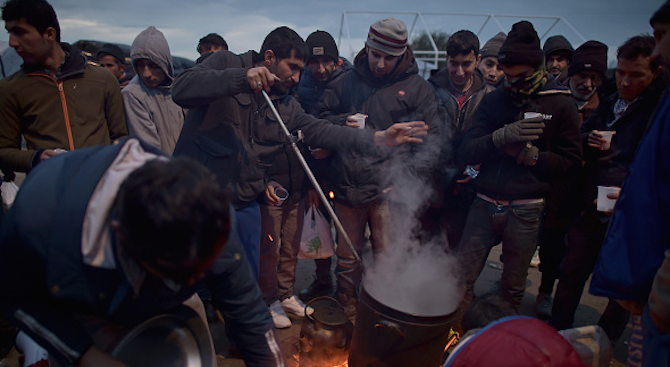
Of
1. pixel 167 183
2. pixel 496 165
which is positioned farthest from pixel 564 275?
pixel 167 183

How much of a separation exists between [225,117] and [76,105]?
1.22 meters

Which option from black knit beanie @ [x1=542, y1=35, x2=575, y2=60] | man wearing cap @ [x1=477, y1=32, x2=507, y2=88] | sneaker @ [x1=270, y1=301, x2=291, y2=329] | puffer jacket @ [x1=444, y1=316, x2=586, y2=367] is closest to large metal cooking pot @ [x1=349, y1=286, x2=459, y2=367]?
puffer jacket @ [x1=444, y1=316, x2=586, y2=367]

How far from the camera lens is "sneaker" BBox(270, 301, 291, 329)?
3480mm

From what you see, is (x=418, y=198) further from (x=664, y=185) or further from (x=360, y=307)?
(x=664, y=185)

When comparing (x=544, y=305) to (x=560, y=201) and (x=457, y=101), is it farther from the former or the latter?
(x=457, y=101)

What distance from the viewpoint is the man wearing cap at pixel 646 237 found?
1.53 m

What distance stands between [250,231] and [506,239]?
2.06 meters

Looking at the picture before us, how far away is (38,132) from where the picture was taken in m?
2.86

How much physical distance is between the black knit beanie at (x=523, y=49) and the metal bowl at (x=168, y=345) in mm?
2843

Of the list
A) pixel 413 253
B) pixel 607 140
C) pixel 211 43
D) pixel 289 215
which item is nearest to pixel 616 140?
pixel 607 140

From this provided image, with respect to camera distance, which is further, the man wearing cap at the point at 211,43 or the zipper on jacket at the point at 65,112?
the man wearing cap at the point at 211,43

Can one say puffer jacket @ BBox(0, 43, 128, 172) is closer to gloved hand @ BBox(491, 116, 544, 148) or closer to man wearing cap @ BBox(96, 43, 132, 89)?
man wearing cap @ BBox(96, 43, 132, 89)

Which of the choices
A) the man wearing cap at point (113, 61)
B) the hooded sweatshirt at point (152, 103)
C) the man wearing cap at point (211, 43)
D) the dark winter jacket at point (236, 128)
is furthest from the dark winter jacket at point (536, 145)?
the man wearing cap at point (113, 61)

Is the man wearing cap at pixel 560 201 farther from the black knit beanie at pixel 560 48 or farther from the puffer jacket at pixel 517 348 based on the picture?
the puffer jacket at pixel 517 348
